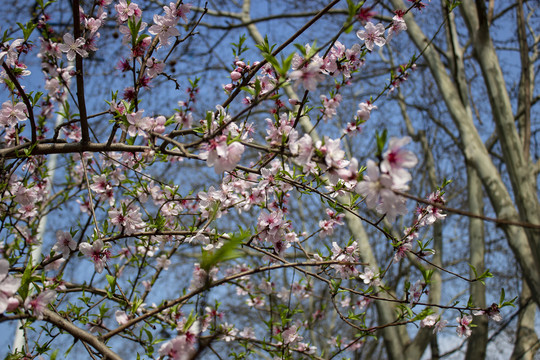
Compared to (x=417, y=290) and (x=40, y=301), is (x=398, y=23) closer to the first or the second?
(x=417, y=290)

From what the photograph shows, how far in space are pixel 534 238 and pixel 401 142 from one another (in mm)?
2539

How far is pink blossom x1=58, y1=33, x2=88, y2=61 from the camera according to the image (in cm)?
156

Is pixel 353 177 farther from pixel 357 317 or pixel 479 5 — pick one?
pixel 479 5

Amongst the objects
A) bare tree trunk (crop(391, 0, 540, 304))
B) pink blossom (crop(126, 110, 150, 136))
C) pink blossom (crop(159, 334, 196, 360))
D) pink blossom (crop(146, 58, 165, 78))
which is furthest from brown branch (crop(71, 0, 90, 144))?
bare tree trunk (crop(391, 0, 540, 304))

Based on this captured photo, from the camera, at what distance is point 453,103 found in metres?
3.94

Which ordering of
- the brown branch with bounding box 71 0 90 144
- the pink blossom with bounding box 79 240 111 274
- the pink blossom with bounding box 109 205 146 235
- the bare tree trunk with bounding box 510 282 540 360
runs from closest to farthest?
1. the brown branch with bounding box 71 0 90 144
2. the pink blossom with bounding box 79 240 111 274
3. the pink blossom with bounding box 109 205 146 235
4. the bare tree trunk with bounding box 510 282 540 360

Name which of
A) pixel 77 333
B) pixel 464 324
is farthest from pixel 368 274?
pixel 77 333

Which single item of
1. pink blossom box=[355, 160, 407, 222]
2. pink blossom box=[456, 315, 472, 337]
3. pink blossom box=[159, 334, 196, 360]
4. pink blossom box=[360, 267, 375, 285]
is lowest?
pink blossom box=[159, 334, 196, 360]

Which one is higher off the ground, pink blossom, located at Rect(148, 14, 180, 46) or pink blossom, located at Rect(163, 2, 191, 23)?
pink blossom, located at Rect(163, 2, 191, 23)

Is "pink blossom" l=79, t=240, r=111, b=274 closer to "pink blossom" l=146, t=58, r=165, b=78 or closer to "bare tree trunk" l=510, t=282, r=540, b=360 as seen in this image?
"pink blossom" l=146, t=58, r=165, b=78

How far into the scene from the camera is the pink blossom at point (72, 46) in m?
1.56

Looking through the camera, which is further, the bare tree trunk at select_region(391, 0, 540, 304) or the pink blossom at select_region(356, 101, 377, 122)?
the bare tree trunk at select_region(391, 0, 540, 304)

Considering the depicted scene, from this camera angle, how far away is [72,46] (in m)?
1.63

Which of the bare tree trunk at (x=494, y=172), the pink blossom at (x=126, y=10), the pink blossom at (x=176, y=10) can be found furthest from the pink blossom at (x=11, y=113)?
the bare tree trunk at (x=494, y=172)
